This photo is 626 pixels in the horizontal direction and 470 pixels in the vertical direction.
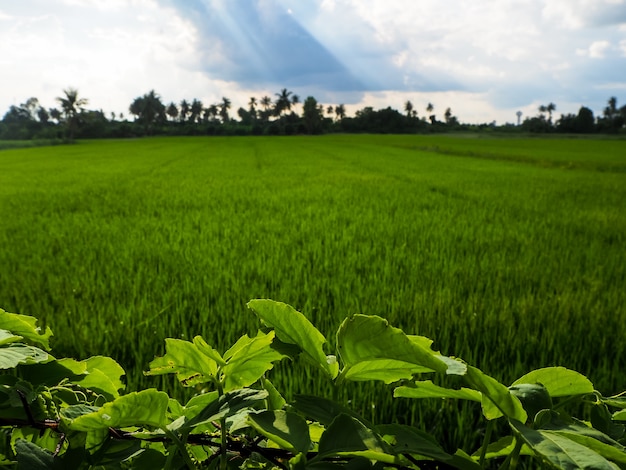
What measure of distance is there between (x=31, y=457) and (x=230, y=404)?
0.12 m

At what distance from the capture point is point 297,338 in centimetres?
32

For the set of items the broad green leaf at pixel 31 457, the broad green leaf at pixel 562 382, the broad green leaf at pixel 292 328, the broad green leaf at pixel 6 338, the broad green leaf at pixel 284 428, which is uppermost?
the broad green leaf at pixel 292 328

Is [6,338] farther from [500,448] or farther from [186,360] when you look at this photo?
[500,448]

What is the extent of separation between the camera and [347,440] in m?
0.27

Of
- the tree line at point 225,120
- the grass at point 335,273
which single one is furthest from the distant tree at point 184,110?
the grass at point 335,273

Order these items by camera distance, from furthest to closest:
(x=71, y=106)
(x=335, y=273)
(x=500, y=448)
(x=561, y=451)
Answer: (x=71, y=106)
(x=335, y=273)
(x=500, y=448)
(x=561, y=451)

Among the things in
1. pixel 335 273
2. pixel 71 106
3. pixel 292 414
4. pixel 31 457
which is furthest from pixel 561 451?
pixel 71 106

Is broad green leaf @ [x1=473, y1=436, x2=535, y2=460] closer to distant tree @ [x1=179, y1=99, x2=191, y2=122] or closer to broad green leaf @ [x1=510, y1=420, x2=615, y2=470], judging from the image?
broad green leaf @ [x1=510, y1=420, x2=615, y2=470]

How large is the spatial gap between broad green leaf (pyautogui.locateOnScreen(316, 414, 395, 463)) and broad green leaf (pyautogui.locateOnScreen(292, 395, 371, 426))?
0.06 feet

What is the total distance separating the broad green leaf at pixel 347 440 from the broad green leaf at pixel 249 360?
6cm

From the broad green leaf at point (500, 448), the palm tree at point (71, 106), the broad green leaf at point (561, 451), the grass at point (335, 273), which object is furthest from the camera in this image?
the palm tree at point (71, 106)

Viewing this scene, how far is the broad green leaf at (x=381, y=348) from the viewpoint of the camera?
0.90ft

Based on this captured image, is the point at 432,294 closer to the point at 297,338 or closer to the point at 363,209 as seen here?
the point at 297,338

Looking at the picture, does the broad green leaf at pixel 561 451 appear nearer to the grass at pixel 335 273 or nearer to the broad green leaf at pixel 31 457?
the broad green leaf at pixel 31 457
